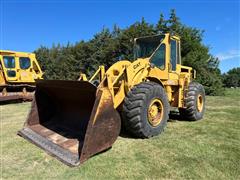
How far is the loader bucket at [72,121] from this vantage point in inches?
152

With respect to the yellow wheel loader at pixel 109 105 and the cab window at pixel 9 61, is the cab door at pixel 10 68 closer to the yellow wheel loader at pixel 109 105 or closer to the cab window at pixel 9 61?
the cab window at pixel 9 61

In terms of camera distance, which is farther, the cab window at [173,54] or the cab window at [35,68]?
the cab window at [35,68]

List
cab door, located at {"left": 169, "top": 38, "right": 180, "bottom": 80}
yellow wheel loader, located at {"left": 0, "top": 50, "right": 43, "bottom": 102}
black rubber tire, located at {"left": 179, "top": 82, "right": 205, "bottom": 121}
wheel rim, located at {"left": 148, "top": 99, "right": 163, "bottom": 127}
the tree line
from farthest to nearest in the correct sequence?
the tree line, yellow wheel loader, located at {"left": 0, "top": 50, "right": 43, "bottom": 102}, black rubber tire, located at {"left": 179, "top": 82, "right": 205, "bottom": 121}, cab door, located at {"left": 169, "top": 38, "right": 180, "bottom": 80}, wheel rim, located at {"left": 148, "top": 99, "right": 163, "bottom": 127}

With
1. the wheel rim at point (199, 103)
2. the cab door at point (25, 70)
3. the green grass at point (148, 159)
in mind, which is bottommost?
the green grass at point (148, 159)

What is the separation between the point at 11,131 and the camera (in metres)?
5.89

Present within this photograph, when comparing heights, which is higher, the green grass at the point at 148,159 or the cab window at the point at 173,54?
the cab window at the point at 173,54

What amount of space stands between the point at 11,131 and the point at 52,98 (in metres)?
1.25

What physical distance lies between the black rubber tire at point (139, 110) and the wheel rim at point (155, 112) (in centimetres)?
11

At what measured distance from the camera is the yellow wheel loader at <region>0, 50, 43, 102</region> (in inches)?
482

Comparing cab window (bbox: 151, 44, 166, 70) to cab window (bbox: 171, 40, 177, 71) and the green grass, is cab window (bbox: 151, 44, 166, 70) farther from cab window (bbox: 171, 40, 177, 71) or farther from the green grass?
the green grass

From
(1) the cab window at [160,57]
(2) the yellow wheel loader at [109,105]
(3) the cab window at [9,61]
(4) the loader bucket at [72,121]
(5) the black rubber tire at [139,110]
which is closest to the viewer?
(4) the loader bucket at [72,121]

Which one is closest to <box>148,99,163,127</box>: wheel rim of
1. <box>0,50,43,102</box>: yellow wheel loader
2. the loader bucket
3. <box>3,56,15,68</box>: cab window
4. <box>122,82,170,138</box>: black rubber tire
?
<box>122,82,170,138</box>: black rubber tire

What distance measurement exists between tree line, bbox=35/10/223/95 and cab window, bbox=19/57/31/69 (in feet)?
19.3

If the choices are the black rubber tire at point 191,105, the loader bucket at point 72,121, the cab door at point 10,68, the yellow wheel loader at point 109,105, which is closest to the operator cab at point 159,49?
the yellow wheel loader at point 109,105
